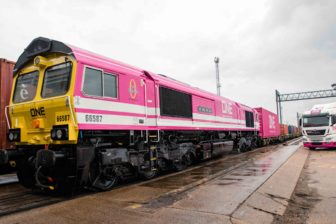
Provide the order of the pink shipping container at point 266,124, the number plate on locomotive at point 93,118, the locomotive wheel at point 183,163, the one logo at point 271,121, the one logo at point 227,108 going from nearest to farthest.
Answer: the number plate on locomotive at point 93,118 → the locomotive wheel at point 183,163 → the one logo at point 227,108 → the pink shipping container at point 266,124 → the one logo at point 271,121

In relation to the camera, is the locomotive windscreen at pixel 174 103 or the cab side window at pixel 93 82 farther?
the locomotive windscreen at pixel 174 103

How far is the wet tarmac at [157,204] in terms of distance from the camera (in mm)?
4914

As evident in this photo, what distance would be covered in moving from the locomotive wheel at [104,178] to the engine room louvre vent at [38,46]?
3.22 m

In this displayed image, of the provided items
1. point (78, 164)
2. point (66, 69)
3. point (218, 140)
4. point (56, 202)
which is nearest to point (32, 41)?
point (66, 69)

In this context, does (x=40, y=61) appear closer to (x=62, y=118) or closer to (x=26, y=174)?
(x=62, y=118)

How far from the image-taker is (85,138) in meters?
6.71

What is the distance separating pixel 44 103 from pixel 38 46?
1602mm

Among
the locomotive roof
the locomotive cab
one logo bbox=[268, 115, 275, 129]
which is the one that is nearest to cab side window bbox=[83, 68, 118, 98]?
the locomotive roof

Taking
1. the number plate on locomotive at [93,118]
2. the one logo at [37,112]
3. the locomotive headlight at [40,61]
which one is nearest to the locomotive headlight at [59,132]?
the number plate on locomotive at [93,118]

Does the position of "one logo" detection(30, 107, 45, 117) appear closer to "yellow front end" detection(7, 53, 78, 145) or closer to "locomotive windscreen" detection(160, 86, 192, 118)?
"yellow front end" detection(7, 53, 78, 145)

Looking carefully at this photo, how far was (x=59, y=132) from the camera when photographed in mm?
6129

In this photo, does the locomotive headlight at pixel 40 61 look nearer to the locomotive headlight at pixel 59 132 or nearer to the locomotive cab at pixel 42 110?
the locomotive cab at pixel 42 110

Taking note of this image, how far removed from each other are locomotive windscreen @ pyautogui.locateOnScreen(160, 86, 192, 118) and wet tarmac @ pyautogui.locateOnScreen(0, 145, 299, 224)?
8.62ft

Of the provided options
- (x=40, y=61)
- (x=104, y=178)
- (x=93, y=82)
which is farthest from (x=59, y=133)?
(x=40, y=61)
